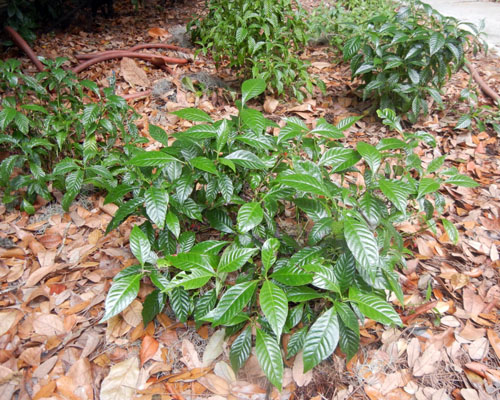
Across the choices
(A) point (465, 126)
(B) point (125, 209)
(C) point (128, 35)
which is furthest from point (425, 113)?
(C) point (128, 35)

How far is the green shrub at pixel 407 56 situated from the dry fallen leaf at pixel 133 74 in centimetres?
167

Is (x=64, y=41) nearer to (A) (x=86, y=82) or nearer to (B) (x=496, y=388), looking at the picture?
(A) (x=86, y=82)

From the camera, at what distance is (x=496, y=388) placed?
4.29 feet

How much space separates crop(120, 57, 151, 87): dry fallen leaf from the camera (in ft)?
9.89

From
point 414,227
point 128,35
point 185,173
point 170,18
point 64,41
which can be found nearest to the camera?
point 185,173

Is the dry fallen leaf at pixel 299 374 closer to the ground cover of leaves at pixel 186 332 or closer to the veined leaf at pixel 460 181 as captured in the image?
Result: the ground cover of leaves at pixel 186 332

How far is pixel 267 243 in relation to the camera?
1.27m

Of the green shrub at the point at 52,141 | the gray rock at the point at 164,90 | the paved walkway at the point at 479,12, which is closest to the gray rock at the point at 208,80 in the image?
the gray rock at the point at 164,90

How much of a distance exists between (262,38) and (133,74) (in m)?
1.18

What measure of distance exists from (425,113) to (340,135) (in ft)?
4.99

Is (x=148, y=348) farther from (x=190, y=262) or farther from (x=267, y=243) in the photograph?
(x=267, y=243)

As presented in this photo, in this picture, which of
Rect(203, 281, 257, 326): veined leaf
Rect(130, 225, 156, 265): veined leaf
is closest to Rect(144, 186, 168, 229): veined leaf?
Rect(130, 225, 156, 265): veined leaf

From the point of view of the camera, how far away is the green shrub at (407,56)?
2.34 meters

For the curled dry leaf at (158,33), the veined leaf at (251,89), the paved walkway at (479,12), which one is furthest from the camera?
the paved walkway at (479,12)
